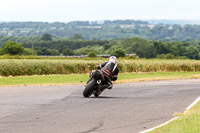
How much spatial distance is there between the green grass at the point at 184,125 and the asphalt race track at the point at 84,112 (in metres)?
0.58

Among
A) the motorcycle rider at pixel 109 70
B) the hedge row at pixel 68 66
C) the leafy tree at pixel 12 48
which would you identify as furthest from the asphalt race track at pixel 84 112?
the leafy tree at pixel 12 48

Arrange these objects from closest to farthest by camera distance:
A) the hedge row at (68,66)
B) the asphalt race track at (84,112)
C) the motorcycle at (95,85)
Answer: the asphalt race track at (84,112) → the motorcycle at (95,85) → the hedge row at (68,66)

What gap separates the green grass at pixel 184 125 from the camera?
34.0ft

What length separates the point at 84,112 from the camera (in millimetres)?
13922

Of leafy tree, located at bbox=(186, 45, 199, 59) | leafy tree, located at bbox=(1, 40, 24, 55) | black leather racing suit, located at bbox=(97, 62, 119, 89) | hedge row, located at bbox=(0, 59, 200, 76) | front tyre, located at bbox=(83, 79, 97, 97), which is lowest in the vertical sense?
leafy tree, located at bbox=(186, 45, 199, 59)

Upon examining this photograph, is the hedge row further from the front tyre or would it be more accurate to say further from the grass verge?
the front tyre

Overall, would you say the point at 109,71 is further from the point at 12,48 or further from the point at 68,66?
the point at 12,48

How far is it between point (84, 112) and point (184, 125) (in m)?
3.80

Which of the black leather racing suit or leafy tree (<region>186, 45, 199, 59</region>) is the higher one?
the black leather racing suit

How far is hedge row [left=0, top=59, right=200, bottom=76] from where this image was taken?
3869 cm

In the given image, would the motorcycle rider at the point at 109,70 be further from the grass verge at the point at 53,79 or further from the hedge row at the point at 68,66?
the hedge row at the point at 68,66

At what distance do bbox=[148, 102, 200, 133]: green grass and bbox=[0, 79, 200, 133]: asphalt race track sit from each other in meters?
0.58

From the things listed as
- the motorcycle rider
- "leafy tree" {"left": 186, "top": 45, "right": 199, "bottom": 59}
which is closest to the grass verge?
the motorcycle rider

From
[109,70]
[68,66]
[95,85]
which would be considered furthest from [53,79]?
[95,85]
